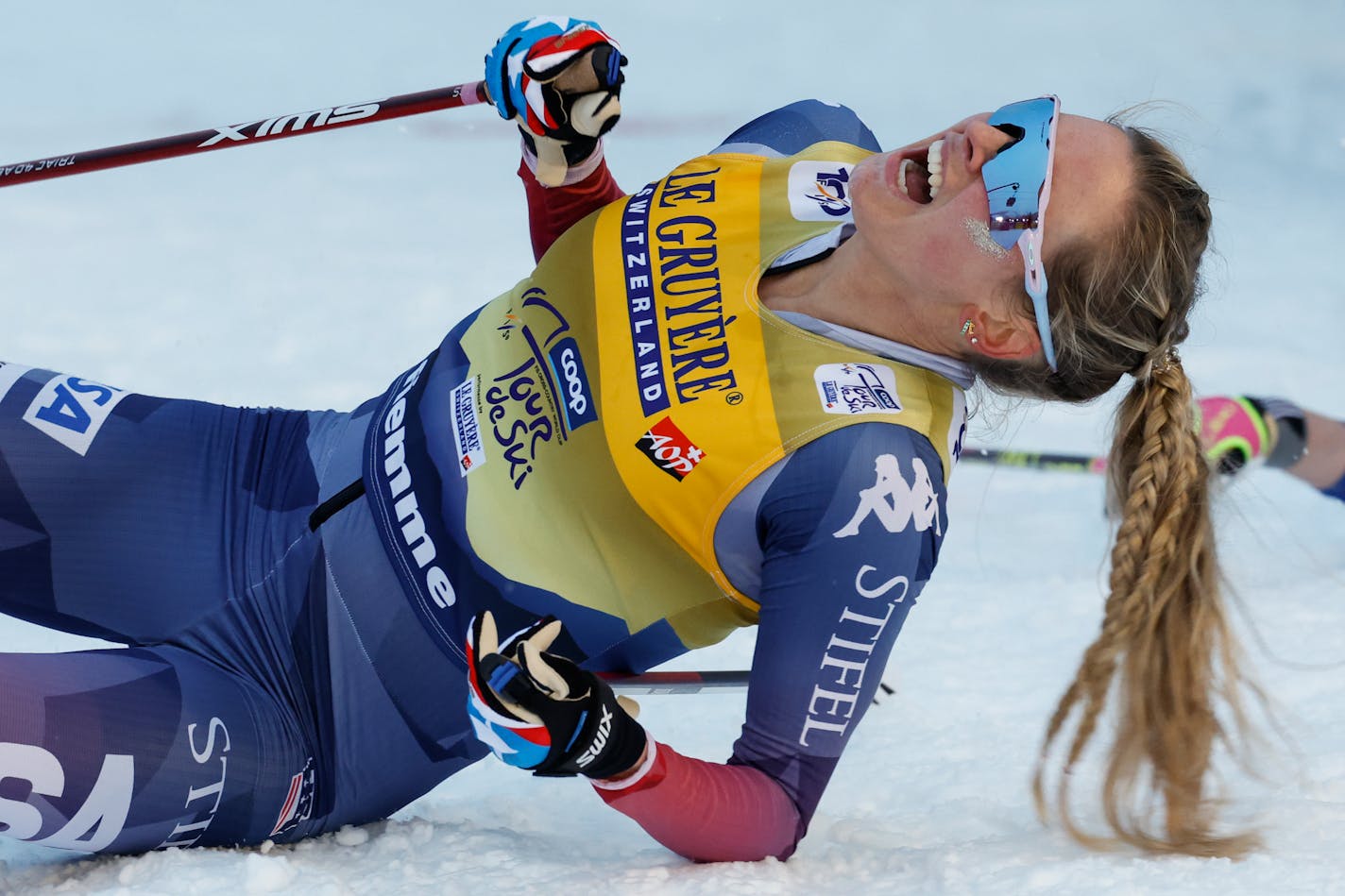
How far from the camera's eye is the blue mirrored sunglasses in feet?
5.18

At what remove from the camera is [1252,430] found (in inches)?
121

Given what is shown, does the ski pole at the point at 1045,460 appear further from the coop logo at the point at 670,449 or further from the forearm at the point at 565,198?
the coop logo at the point at 670,449

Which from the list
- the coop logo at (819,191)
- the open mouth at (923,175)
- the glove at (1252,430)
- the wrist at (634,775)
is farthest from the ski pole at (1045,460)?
the wrist at (634,775)

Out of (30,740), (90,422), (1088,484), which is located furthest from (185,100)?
(30,740)

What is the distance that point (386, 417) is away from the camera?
1.88 meters

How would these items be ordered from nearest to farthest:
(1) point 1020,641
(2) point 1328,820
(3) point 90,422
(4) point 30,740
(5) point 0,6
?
(4) point 30,740, (2) point 1328,820, (3) point 90,422, (1) point 1020,641, (5) point 0,6

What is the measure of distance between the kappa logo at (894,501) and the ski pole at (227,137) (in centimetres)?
110

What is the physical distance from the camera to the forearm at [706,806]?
1.43 m

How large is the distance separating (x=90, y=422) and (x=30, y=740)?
56cm

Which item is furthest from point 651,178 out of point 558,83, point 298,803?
point 298,803

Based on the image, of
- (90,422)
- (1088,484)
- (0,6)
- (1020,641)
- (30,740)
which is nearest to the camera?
(30,740)

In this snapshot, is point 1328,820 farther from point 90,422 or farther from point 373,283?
point 373,283

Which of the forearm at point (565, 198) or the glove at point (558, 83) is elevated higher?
the glove at point (558, 83)

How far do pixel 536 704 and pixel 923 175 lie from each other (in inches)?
32.8
